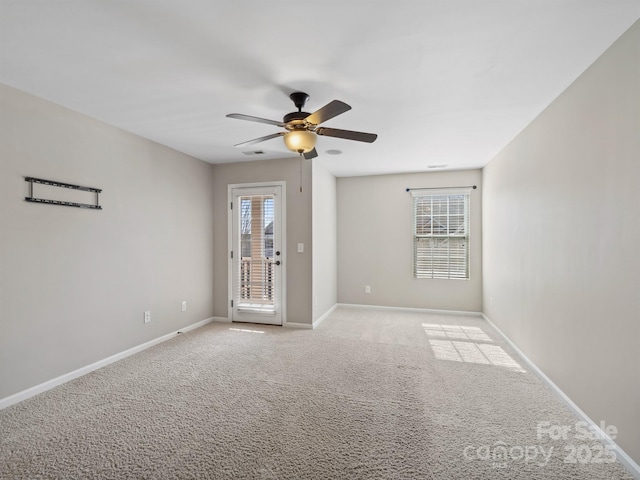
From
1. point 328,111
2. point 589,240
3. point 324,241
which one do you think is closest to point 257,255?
point 324,241

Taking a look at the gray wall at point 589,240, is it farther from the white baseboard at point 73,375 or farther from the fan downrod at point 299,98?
the white baseboard at point 73,375

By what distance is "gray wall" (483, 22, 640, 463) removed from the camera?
1.73 m

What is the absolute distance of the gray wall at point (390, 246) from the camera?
16.9ft

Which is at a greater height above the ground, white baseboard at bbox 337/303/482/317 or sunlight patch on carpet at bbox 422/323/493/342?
white baseboard at bbox 337/303/482/317

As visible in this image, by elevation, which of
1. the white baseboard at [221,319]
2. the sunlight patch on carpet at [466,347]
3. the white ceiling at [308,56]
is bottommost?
the sunlight patch on carpet at [466,347]

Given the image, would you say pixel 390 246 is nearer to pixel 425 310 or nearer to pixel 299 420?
pixel 425 310

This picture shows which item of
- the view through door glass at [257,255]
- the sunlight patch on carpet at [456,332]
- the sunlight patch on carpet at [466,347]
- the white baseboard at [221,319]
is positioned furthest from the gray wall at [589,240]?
the white baseboard at [221,319]

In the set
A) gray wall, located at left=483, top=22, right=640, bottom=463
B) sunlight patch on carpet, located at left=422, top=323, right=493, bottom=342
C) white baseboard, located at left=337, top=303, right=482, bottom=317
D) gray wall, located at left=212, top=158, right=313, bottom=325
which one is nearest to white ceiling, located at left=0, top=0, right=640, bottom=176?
gray wall, located at left=483, top=22, right=640, bottom=463

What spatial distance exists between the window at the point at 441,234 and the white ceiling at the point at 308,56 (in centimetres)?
217

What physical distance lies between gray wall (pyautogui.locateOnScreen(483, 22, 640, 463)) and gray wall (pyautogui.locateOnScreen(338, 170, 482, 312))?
1.80m

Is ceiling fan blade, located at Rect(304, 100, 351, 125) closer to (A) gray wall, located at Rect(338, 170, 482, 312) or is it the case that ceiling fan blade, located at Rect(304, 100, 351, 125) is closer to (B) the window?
(A) gray wall, located at Rect(338, 170, 482, 312)

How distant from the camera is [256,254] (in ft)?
15.2

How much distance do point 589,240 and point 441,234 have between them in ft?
10.6

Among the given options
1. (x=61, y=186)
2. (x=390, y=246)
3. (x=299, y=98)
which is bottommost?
(x=390, y=246)
